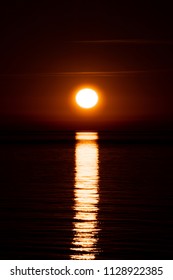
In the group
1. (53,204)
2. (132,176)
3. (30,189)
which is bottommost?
(53,204)

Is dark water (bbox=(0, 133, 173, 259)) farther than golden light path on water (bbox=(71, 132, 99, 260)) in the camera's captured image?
Yes

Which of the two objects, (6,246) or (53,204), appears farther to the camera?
(53,204)

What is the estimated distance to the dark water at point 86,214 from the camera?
51.1 feet

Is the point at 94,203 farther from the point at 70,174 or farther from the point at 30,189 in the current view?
the point at 70,174

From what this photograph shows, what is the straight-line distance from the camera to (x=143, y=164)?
131ft

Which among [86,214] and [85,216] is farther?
[86,214]

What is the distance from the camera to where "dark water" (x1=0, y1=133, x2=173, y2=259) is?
51.1 feet

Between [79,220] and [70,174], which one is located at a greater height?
[70,174]

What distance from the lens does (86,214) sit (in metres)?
20.3

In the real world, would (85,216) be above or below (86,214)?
below

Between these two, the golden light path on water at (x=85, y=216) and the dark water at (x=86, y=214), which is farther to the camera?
the dark water at (x=86, y=214)

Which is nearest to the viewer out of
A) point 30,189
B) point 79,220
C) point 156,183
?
point 79,220
